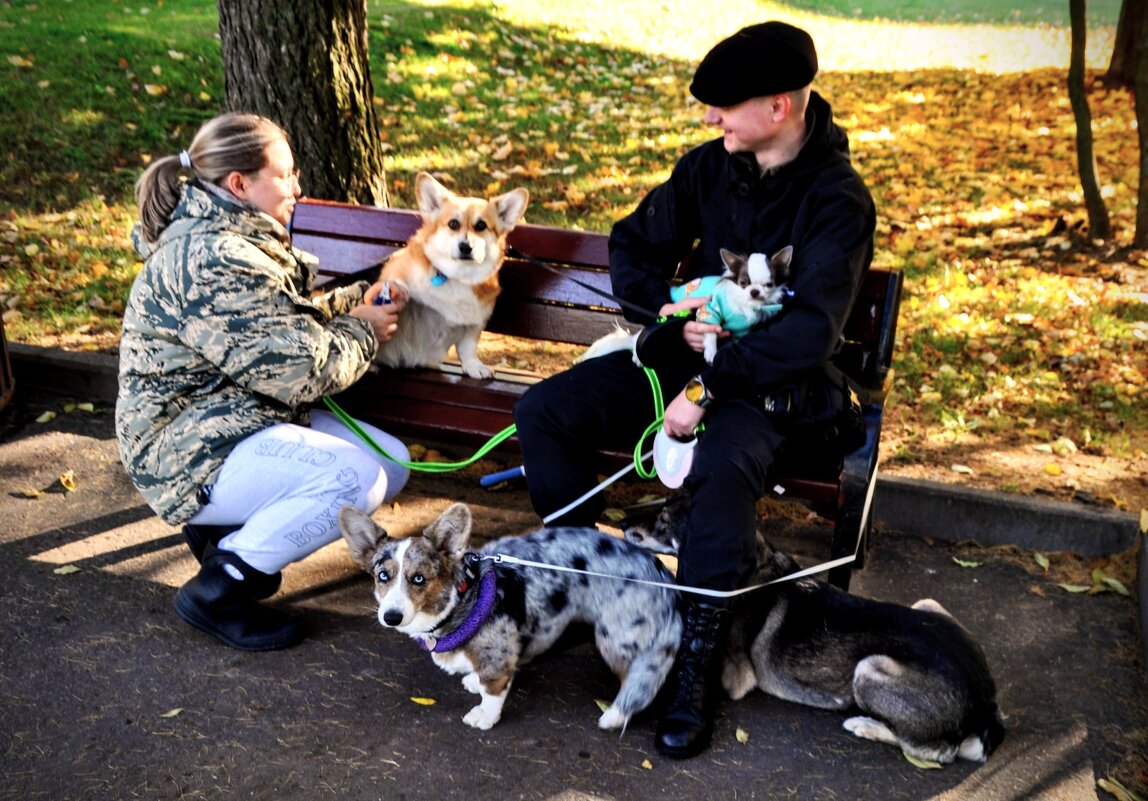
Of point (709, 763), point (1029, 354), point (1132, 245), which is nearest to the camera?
point (709, 763)

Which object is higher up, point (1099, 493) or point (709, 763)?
point (1099, 493)

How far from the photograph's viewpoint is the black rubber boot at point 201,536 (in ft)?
12.0

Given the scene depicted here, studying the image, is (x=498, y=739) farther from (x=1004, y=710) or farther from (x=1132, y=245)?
(x=1132, y=245)

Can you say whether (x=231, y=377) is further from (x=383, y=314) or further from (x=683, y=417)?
(x=683, y=417)

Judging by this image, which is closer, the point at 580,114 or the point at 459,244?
the point at 459,244

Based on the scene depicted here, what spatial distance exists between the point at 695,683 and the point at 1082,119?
18.3 ft

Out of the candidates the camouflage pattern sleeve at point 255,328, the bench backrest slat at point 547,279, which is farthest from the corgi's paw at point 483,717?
the bench backrest slat at point 547,279

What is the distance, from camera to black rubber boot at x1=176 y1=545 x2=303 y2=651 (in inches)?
136

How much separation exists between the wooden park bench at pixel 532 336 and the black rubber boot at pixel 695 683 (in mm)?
584

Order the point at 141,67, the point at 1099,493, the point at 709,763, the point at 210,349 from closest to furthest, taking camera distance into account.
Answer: the point at 709,763, the point at 210,349, the point at 1099,493, the point at 141,67

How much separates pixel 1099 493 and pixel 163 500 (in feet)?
13.2

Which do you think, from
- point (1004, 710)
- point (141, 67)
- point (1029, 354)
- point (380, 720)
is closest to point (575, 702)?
point (380, 720)

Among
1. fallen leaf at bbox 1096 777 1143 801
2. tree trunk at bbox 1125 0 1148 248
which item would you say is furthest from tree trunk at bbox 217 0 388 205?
tree trunk at bbox 1125 0 1148 248

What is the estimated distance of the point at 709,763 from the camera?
305 cm
